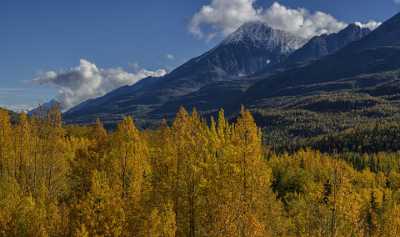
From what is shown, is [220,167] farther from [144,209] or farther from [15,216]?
[15,216]

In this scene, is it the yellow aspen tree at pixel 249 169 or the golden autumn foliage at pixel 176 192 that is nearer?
the golden autumn foliage at pixel 176 192

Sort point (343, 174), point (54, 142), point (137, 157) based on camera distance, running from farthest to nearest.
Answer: point (54, 142) < point (137, 157) < point (343, 174)

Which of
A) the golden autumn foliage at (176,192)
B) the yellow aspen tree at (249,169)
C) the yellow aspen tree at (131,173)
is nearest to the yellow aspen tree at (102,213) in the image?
the golden autumn foliage at (176,192)

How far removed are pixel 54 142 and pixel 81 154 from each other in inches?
157

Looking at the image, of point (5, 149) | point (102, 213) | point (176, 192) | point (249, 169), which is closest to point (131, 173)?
point (102, 213)

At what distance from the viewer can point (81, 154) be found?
218 feet

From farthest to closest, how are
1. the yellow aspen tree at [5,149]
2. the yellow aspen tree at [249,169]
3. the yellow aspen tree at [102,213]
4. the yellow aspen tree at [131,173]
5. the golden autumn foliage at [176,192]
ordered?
1. the yellow aspen tree at [5,149]
2. the yellow aspen tree at [131,173]
3. the yellow aspen tree at [102,213]
4. the yellow aspen tree at [249,169]
5. the golden autumn foliage at [176,192]

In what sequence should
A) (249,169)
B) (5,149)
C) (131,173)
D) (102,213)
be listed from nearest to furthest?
(249,169)
(102,213)
(131,173)
(5,149)

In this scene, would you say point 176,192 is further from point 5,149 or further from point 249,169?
point 5,149

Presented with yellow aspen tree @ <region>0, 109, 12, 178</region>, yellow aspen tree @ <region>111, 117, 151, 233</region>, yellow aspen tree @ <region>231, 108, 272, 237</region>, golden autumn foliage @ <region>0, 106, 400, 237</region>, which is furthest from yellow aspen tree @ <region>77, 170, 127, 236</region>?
yellow aspen tree @ <region>0, 109, 12, 178</region>

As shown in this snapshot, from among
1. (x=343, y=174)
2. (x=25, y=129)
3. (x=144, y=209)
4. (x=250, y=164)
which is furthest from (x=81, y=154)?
(x=343, y=174)

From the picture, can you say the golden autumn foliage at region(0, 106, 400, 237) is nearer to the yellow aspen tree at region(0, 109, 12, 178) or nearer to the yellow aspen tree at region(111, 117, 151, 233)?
the yellow aspen tree at region(111, 117, 151, 233)

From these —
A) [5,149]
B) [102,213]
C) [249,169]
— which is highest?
[5,149]

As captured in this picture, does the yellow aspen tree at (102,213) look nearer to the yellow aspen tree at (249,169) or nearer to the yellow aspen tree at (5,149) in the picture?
the yellow aspen tree at (249,169)
